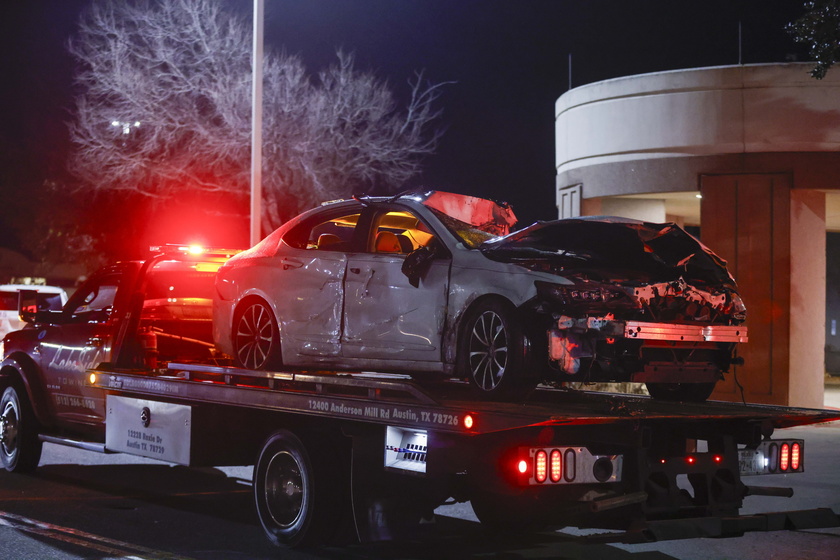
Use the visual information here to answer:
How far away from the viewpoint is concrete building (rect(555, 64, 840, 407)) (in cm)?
1730

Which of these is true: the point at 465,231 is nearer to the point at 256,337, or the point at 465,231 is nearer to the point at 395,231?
the point at 395,231

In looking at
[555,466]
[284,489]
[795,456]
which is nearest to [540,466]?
[555,466]

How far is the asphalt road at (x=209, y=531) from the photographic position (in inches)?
301

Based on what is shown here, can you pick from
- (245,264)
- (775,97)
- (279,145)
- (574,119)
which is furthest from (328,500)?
(279,145)

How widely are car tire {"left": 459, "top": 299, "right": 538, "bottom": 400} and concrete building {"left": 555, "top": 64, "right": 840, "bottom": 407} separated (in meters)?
11.1

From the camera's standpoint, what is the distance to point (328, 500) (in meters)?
7.28

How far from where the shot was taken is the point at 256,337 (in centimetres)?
919

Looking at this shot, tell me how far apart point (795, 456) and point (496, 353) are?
2.05 m

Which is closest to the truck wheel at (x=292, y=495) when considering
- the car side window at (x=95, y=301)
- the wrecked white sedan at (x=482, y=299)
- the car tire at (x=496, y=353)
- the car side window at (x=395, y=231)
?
the wrecked white sedan at (x=482, y=299)

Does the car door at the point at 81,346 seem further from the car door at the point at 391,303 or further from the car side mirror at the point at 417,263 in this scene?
the car side mirror at the point at 417,263

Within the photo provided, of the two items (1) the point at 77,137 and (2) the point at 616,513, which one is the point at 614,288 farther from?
(1) the point at 77,137

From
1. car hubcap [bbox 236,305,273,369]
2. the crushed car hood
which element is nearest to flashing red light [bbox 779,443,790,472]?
the crushed car hood

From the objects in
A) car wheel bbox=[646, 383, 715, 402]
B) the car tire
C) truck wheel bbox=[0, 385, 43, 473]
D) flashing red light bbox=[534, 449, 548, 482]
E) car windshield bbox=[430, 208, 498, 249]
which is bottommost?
truck wheel bbox=[0, 385, 43, 473]

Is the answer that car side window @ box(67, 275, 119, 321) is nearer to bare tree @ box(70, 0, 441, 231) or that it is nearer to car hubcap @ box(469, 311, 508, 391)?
car hubcap @ box(469, 311, 508, 391)
